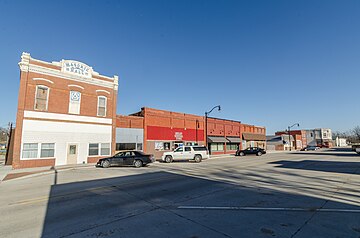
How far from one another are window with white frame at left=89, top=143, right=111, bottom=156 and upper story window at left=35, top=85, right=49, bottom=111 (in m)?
6.19

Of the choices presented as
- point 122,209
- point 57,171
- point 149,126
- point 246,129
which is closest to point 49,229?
point 122,209

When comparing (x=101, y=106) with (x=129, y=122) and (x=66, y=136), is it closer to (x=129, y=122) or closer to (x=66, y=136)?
(x=129, y=122)

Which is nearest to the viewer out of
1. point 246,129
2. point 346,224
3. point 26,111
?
point 346,224

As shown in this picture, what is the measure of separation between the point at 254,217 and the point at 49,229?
529cm

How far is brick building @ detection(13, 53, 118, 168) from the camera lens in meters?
19.7

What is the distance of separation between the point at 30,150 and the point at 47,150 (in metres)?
1.40

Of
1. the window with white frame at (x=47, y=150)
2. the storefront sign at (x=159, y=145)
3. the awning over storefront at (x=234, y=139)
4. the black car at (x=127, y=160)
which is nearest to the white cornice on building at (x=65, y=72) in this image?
the window with white frame at (x=47, y=150)

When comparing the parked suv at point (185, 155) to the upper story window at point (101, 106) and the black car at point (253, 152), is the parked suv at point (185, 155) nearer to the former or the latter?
the upper story window at point (101, 106)

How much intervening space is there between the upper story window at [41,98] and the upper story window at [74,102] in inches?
89.9

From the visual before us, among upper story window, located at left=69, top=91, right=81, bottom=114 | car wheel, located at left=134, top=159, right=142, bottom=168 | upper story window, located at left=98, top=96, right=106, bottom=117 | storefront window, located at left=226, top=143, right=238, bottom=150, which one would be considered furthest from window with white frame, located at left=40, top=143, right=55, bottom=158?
storefront window, located at left=226, top=143, right=238, bottom=150

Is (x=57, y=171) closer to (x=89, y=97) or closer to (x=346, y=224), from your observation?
(x=89, y=97)

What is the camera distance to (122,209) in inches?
257

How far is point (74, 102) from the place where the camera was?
22.9 metres

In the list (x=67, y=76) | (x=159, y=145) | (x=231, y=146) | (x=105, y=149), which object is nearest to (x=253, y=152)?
(x=231, y=146)
